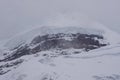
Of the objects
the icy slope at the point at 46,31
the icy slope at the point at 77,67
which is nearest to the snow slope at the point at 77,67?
the icy slope at the point at 77,67

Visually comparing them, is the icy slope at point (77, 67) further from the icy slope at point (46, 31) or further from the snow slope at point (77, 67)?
the icy slope at point (46, 31)

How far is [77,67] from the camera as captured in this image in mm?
21906

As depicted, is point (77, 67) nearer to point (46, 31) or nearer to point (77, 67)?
point (77, 67)

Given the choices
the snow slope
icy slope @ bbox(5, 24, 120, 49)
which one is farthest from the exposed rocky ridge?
the snow slope

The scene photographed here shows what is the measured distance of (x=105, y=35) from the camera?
132 m

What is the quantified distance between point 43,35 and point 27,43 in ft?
32.7

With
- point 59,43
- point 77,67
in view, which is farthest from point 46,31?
point 77,67

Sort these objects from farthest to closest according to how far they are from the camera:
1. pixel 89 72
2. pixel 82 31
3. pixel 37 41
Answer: pixel 37 41 < pixel 82 31 < pixel 89 72

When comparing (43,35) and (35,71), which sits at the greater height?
(43,35)

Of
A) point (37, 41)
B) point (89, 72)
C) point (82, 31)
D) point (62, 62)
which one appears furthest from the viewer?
point (37, 41)

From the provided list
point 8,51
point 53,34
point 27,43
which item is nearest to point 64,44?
point 53,34

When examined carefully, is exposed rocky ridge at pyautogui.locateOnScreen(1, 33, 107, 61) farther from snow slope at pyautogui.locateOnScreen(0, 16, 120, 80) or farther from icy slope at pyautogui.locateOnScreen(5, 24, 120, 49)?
snow slope at pyautogui.locateOnScreen(0, 16, 120, 80)

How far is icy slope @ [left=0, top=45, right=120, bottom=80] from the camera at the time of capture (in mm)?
20672

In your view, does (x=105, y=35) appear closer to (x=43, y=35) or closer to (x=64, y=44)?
(x=64, y=44)
